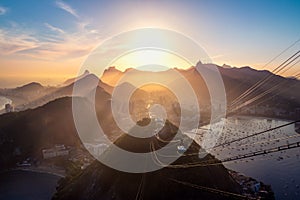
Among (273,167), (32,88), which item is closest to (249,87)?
(273,167)

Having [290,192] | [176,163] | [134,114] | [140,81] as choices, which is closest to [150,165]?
[176,163]

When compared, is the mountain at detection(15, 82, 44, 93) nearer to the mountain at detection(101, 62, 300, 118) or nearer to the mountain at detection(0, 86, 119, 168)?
the mountain at detection(101, 62, 300, 118)

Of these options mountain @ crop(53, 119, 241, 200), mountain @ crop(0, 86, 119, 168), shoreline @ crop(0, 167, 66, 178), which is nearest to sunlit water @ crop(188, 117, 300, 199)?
mountain @ crop(53, 119, 241, 200)

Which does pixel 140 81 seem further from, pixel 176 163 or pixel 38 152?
pixel 176 163

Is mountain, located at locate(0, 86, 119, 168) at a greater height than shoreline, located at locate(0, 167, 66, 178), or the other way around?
mountain, located at locate(0, 86, 119, 168)

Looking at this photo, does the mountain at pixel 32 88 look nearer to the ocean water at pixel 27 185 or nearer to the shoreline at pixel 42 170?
the shoreline at pixel 42 170

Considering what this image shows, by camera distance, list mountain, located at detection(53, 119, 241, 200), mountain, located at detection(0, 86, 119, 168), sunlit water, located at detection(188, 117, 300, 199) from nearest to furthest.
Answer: mountain, located at detection(53, 119, 241, 200) < sunlit water, located at detection(188, 117, 300, 199) < mountain, located at detection(0, 86, 119, 168)

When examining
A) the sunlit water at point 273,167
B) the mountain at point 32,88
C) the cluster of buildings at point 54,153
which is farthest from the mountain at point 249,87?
the mountain at point 32,88
